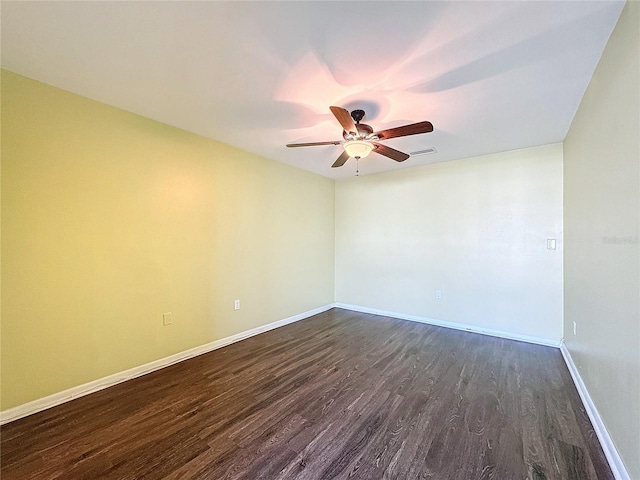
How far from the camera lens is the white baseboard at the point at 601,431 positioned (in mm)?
1461

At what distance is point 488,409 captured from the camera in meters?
2.11

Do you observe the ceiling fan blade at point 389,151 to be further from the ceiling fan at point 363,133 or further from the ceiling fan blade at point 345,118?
the ceiling fan blade at point 345,118

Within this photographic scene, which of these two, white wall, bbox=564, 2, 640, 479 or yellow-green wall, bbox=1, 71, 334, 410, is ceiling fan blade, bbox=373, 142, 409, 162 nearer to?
white wall, bbox=564, 2, 640, 479

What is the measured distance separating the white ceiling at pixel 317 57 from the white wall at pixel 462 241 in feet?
3.53

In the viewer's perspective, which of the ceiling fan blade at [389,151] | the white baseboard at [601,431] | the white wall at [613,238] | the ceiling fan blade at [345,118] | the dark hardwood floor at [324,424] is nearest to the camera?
the white wall at [613,238]

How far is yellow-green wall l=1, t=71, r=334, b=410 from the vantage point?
2.00m

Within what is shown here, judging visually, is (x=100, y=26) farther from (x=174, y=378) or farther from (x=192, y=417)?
(x=174, y=378)

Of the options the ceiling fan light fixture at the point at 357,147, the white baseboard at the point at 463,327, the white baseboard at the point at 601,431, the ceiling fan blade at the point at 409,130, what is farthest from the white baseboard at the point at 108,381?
the white baseboard at the point at 601,431

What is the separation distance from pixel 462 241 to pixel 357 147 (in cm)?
246

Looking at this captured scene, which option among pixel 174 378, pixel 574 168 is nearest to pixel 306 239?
pixel 174 378

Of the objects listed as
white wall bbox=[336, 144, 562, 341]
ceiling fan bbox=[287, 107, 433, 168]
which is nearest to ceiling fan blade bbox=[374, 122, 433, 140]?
ceiling fan bbox=[287, 107, 433, 168]

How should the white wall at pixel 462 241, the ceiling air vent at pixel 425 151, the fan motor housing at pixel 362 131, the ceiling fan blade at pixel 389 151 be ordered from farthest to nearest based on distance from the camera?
the ceiling air vent at pixel 425 151
the white wall at pixel 462 241
the ceiling fan blade at pixel 389 151
the fan motor housing at pixel 362 131

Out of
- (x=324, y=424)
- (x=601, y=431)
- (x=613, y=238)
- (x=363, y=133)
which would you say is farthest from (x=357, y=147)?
(x=601, y=431)

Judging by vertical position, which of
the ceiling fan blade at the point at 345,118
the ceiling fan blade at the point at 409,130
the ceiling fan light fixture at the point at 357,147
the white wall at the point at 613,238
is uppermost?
the ceiling fan blade at the point at 345,118
